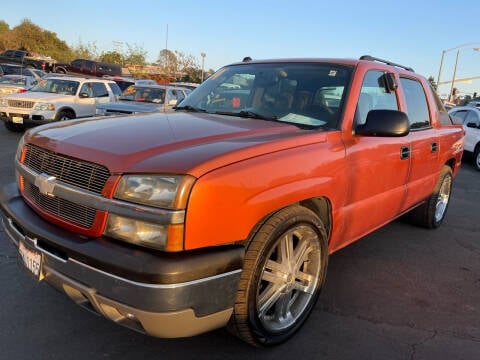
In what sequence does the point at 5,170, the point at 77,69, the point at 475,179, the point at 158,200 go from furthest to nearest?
1. the point at 77,69
2. the point at 475,179
3. the point at 5,170
4. the point at 158,200

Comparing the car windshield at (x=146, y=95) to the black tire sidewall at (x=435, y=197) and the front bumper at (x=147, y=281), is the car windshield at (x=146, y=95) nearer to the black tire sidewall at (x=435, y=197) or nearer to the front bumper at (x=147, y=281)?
the black tire sidewall at (x=435, y=197)

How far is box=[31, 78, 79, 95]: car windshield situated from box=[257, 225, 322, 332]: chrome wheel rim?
11.3m

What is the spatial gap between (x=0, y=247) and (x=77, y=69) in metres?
28.5

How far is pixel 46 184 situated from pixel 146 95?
9.85 meters

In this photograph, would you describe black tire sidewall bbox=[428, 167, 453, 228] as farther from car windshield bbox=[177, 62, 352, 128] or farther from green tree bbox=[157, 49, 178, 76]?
green tree bbox=[157, 49, 178, 76]

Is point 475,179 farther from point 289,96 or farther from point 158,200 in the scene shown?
point 158,200

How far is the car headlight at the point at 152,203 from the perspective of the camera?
2080mm

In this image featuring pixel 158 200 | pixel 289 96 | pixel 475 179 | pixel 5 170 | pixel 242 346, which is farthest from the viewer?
pixel 475 179

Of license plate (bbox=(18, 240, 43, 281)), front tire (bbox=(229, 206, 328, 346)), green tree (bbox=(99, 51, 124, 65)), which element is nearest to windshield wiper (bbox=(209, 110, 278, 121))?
front tire (bbox=(229, 206, 328, 346))

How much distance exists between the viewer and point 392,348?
287 centimetres

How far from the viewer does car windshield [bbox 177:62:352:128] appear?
10.9ft

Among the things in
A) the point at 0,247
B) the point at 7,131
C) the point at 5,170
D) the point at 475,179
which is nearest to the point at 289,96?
the point at 0,247

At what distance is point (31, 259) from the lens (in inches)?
99.6

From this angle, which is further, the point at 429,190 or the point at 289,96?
the point at 429,190
